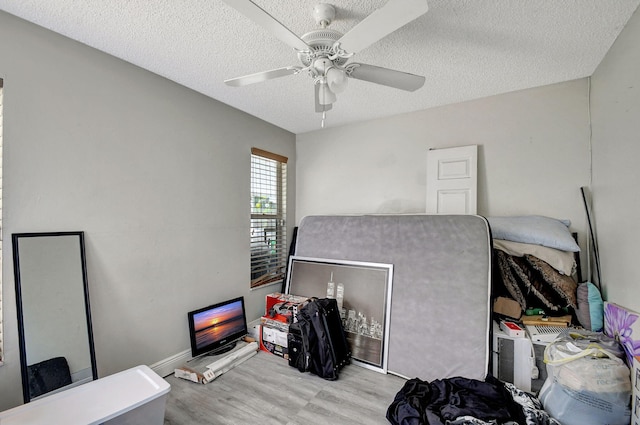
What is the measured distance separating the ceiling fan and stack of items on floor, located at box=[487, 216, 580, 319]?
1.62 meters

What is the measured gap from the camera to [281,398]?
2.13 metres

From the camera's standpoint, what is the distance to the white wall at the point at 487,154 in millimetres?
2490

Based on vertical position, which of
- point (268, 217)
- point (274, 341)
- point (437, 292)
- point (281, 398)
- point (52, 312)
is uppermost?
point (268, 217)

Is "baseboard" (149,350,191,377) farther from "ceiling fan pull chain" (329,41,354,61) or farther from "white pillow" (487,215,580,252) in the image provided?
"white pillow" (487,215,580,252)

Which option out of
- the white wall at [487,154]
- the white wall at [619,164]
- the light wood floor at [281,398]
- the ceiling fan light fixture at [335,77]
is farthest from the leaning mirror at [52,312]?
the white wall at [619,164]

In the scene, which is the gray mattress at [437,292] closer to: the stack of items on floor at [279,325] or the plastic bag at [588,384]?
the plastic bag at [588,384]

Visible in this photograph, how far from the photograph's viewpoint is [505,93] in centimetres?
273

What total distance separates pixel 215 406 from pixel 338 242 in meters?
1.75

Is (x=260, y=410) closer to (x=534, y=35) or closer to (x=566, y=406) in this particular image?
(x=566, y=406)

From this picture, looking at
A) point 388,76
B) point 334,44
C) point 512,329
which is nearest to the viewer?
point 334,44

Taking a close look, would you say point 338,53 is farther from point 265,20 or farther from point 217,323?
point 217,323

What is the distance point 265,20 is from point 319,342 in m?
2.30

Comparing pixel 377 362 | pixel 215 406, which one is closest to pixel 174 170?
pixel 215 406

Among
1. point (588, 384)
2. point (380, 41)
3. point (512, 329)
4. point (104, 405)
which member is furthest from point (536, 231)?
point (104, 405)
